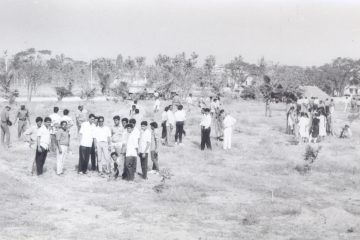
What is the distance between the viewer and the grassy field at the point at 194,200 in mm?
7844

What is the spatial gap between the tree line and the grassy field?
69.5ft

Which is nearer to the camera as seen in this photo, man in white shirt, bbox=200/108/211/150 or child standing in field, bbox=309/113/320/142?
man in white shirt, bbox=200/108/211/150

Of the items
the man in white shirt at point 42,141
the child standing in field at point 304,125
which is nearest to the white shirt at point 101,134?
the man in white shirt at point 42,141

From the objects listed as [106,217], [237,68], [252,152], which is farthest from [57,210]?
[237,68]

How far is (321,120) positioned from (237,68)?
4636 centimetres

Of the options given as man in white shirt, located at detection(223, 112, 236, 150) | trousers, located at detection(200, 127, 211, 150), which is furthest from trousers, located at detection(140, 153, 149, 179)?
man in white shirt, located at detection(223, 112, 236, 150)

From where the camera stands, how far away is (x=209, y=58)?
56344 mm

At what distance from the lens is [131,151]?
36.5 ft

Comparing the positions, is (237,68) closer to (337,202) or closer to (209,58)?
(209,58)

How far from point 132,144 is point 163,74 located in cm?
3685

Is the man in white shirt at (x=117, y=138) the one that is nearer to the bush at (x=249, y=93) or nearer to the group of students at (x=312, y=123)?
the group of students at (x=312, y=123)

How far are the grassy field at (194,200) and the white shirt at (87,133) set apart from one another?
84cm

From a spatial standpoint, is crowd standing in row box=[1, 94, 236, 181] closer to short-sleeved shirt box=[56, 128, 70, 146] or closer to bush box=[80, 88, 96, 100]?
short-sleeved shirt box=[56, 128, 70, 146]

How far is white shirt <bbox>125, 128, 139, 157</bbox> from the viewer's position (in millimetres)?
11031
